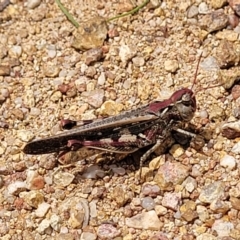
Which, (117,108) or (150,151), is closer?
(150,151)

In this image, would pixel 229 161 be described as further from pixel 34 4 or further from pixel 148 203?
pixel 34 4

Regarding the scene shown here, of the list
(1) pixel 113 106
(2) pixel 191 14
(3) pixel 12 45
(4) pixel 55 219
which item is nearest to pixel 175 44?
(2) pixel 191 14

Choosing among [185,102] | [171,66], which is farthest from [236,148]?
[171,66]

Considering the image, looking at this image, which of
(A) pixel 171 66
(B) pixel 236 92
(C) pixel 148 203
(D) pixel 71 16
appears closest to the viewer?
(C) pixel 148 203

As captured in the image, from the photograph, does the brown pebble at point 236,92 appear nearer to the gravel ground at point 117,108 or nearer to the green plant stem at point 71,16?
the gravel ground at point 117,108

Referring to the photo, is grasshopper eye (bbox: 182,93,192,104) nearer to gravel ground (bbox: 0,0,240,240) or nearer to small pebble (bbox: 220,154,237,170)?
gravel ground (bbox: 0,0,240,240)

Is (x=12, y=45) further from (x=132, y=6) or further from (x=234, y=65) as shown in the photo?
(x=234, y=65)

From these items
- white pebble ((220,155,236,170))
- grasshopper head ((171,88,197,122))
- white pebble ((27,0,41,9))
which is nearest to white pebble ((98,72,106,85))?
grasshopper head ((171,88,197,122))

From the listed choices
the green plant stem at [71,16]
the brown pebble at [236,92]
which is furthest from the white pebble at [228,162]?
the green plant stem at [71,16]
